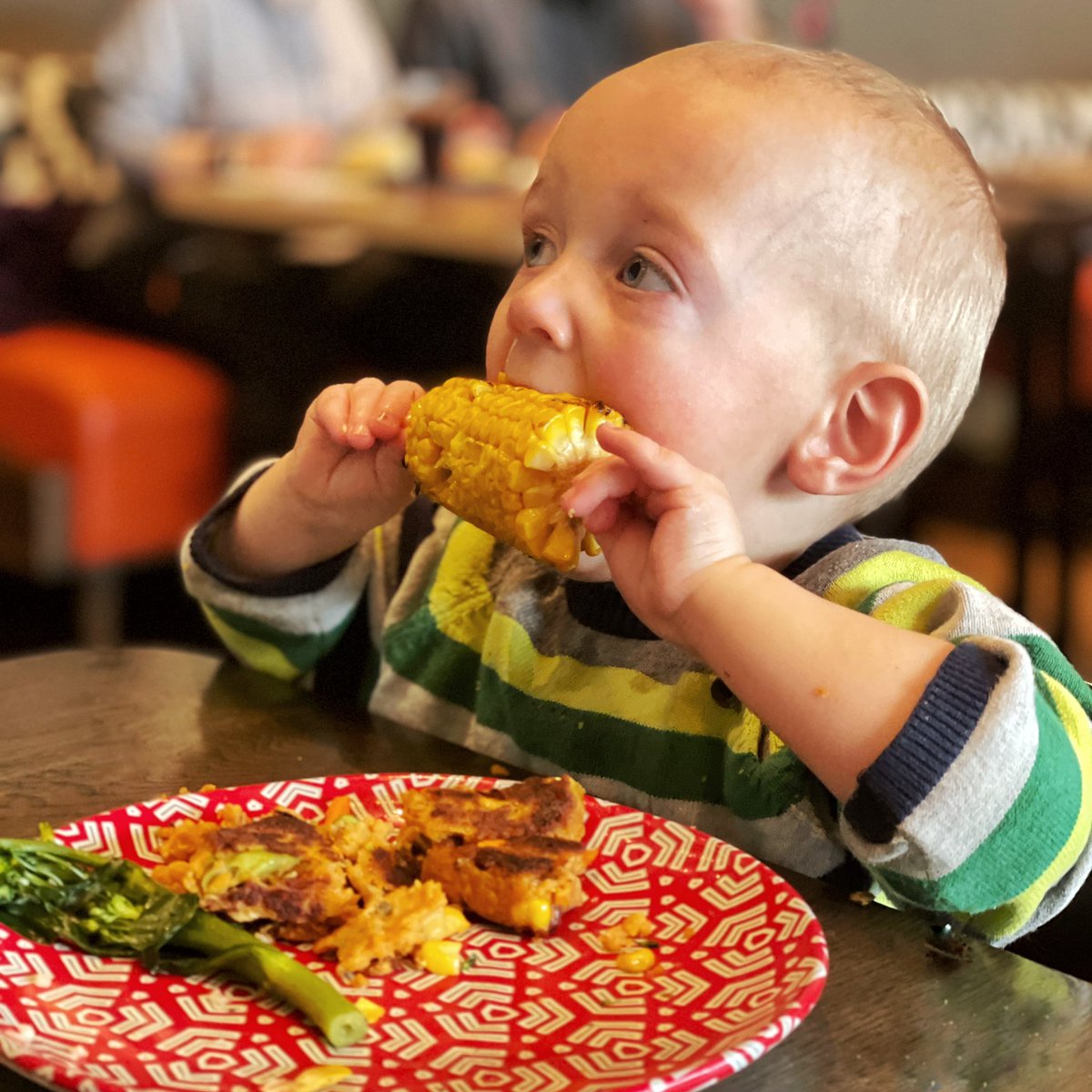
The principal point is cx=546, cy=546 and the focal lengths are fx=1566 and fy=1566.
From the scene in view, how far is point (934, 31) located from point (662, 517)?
686 cm

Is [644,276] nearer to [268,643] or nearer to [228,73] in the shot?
[268,643]

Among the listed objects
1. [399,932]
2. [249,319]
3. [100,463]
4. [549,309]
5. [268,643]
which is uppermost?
[549,309]

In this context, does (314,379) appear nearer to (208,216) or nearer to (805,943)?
(208,216)

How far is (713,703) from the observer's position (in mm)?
1220

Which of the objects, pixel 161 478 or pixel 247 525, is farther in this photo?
pixel 161 478

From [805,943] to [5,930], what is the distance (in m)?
0.42

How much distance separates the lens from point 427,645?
4.73ft

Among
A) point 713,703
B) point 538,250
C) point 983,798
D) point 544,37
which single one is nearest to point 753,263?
point 538,250

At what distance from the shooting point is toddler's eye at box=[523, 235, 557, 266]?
1236mm

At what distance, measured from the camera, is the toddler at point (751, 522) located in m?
0.97

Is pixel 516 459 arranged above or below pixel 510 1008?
above

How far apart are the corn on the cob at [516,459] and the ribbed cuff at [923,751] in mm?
286

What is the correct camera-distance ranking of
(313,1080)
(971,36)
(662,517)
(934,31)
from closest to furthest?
(313,1080), (662,517), (971,36), (934,31)

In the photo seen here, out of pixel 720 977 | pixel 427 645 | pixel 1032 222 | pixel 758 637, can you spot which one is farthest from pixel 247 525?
pixel 1032 222
